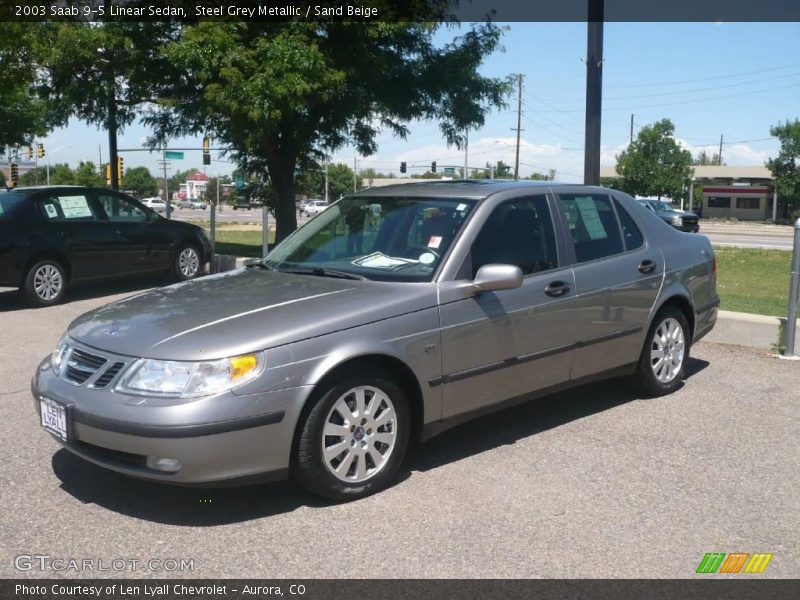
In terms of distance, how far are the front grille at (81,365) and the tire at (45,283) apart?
6929mm

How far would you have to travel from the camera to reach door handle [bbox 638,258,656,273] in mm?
5935

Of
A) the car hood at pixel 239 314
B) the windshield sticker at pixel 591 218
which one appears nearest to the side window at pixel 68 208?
the car hood at pixel 239 314

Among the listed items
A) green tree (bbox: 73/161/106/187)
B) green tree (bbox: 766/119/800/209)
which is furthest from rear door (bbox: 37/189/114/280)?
green tree (bbox: 73/161/106/187)

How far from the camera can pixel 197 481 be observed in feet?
12.7

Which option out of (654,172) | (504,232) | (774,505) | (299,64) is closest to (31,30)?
(299,64)

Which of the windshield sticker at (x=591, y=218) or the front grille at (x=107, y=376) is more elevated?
the windshield sticker at (x=591, y=218)

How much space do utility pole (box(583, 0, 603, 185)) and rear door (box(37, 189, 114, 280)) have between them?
21.2 ft

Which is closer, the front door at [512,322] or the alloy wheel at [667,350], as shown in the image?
the front door at [512,322]

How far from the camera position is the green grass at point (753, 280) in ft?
32.1

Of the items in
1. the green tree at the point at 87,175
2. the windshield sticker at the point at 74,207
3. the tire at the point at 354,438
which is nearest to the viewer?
the tire at the point at 354,438

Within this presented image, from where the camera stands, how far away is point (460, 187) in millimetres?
5492

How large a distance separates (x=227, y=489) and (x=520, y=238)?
2.29m

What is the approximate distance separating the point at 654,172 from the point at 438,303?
71.6 metres

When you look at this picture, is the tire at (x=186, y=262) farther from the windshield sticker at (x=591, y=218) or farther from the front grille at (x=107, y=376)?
the front grille at (x=107, y=376)
